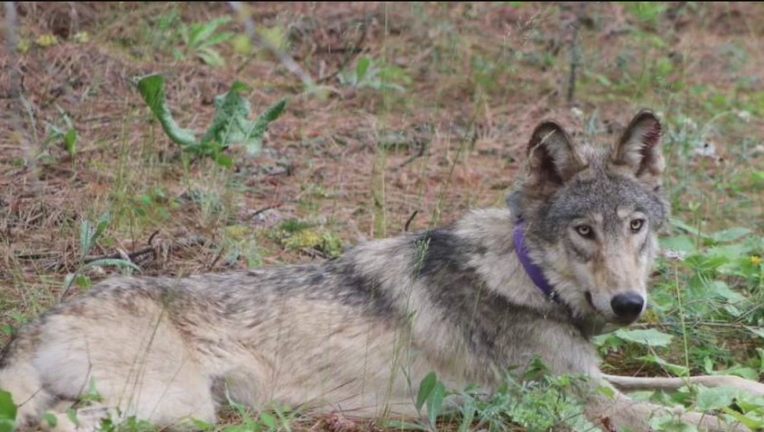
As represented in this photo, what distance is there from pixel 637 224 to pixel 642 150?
0.41 m

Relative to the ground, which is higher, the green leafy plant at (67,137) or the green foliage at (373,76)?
the green foliage at (373,76)

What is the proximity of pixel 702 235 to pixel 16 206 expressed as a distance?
14.2 ft

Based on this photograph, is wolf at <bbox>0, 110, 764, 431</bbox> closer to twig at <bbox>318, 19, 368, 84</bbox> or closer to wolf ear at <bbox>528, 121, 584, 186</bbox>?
wolf ear at <bbox>528, 121, 584, 186</bbox>

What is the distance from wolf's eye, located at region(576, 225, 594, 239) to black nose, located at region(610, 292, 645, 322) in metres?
0.32

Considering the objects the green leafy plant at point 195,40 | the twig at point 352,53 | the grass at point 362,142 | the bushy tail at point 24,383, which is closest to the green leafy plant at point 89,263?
the grass at point 362,142

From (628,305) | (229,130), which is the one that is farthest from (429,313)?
(229,130)

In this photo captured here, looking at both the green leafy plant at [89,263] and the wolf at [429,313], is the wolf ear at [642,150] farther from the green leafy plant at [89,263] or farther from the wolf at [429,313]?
the green leafy plant at [89,263]

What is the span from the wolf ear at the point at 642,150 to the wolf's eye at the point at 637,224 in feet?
0.89

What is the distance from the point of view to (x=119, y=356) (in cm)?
449

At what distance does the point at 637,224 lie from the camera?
4.75 metres

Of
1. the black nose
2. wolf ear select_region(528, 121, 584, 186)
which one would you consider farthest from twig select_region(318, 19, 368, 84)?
the black nose

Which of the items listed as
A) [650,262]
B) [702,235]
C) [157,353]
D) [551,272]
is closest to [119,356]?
[157,353]

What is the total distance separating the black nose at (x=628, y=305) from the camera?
450 centimetres

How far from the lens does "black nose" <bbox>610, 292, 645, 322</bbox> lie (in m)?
4.50
